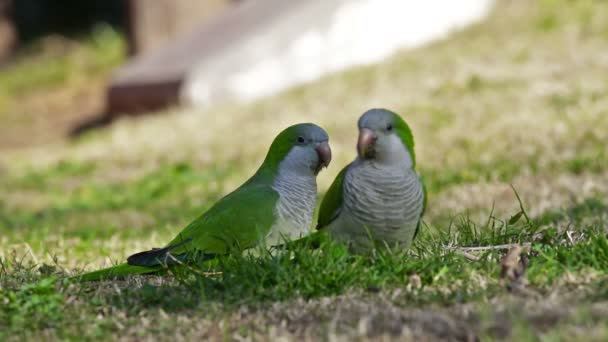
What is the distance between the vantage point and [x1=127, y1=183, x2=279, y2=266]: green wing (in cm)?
410

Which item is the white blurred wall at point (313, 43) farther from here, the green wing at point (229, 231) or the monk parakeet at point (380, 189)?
the monk parakeet at point (380, 189)

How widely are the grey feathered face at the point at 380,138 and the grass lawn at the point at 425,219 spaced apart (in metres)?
0.39

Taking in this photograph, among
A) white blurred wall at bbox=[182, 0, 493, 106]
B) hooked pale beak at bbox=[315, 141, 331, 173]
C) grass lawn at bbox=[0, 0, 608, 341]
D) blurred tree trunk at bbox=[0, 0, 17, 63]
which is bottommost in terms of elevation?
grass lawn at bbox=[0, 0, 608, 341]

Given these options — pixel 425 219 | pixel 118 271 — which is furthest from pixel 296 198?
pixel 425 219

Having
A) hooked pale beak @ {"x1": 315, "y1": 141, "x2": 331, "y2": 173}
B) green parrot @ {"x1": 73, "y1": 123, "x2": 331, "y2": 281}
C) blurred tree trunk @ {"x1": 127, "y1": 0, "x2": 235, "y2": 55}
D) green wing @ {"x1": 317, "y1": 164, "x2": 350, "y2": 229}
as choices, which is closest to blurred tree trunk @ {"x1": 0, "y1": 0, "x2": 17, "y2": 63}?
blurred tree trunk @ {"x1": 127, "y1": 0, "x2": 235, "y2": 55}

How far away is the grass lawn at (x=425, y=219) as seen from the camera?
342 centimetres

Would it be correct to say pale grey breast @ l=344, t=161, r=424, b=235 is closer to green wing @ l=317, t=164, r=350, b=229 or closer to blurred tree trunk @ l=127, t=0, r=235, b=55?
green wing @ l=317, t=164, r=350, b=229

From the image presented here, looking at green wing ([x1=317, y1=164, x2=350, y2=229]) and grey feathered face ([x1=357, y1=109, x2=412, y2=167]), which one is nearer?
grey feathered face ([x1=357, y1=109, x2=412, y2=167])

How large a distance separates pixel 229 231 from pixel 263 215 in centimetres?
15

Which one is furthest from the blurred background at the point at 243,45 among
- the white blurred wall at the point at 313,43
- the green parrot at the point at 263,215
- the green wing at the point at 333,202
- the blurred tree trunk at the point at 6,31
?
the green wing at the point at 333,202

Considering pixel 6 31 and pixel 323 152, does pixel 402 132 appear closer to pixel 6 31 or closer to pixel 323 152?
pixel 323 152

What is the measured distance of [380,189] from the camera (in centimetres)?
371

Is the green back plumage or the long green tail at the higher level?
the green back plumage

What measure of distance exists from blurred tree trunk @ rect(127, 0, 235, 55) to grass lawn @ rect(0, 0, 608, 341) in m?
2.29
